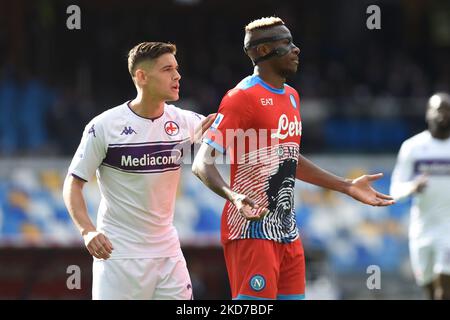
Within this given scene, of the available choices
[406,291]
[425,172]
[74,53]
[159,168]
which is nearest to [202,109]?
[74,53]

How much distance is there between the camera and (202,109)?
734 inches

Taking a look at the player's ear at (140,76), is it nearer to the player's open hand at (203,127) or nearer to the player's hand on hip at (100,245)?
the player's open hand at (203,127)

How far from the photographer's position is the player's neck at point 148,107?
7.59m

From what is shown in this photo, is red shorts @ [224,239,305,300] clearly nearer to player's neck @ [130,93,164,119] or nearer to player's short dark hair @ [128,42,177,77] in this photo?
player's neck @ [130,93,164,119]

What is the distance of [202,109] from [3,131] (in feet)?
10.4

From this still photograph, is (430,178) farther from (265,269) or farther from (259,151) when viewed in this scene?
(265,269)

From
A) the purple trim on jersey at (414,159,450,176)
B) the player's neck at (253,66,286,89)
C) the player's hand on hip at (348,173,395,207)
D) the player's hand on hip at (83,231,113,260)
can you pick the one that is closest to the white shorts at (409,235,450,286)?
the purple trim on jersey at (414,159,450,176)

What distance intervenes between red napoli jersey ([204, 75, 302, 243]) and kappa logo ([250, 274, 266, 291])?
257 millimetres

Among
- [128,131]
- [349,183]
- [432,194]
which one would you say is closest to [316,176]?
[349,183]

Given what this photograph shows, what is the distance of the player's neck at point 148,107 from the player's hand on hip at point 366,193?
135cm

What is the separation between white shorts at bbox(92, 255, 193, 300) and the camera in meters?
7.43
